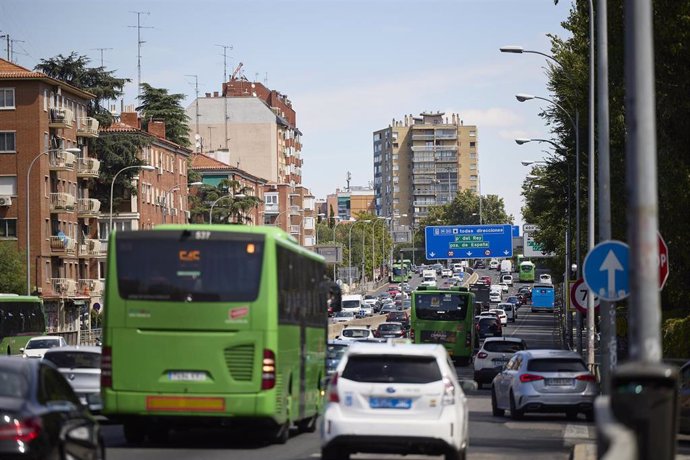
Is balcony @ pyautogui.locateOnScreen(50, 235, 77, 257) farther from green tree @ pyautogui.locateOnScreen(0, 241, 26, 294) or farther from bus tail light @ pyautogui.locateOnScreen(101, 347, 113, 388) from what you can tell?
bus tail light @ pyautogui.locateOnScreen(101, 347, 113, 388)

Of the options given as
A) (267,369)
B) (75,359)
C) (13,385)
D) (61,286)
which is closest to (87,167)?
(61,286)

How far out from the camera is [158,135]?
11556 cm

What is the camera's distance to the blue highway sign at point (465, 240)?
91.6m

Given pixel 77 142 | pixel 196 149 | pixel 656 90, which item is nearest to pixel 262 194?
pixel 196 149

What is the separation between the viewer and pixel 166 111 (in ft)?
397

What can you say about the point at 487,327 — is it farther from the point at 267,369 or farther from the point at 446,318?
the point at 267,369

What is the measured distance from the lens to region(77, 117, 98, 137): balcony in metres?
98.1

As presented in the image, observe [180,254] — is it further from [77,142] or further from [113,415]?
[77,142]

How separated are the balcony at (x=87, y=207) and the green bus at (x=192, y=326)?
78915 mm

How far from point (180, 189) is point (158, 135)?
10.4 meters

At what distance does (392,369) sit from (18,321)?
4076cm

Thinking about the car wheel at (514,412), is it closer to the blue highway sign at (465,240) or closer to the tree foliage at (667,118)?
the tree foliage at (667,118)

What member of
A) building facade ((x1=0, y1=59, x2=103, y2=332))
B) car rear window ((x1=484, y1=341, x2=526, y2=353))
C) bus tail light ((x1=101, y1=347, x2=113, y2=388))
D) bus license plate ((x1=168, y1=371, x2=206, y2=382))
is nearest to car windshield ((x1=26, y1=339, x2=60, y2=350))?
car rear window ((x1=484, y1=341, x2=526, y2=353))

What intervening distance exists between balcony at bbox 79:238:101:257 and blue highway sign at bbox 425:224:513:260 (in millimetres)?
22949
